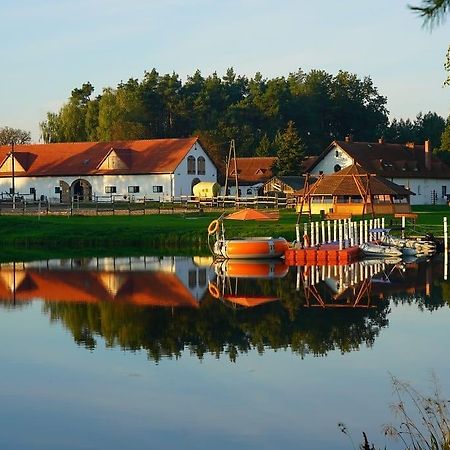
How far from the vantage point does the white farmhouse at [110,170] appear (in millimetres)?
93000

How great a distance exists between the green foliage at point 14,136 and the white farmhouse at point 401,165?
59207 mm

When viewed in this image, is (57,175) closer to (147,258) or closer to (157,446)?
(147,258)

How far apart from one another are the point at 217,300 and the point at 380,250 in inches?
705

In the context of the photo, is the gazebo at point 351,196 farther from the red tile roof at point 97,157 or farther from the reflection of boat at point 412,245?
the red tile roof at point 97,157

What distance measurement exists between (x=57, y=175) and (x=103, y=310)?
206ft

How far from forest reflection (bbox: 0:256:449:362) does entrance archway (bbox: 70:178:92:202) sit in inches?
1683

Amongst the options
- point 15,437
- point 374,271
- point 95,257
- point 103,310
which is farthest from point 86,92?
point 15,437

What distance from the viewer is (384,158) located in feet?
330

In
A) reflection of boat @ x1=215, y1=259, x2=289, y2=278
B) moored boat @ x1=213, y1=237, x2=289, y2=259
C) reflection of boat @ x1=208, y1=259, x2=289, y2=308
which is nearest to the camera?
reflection of boat @ x1=208, y1=259, x2=289, y2=308

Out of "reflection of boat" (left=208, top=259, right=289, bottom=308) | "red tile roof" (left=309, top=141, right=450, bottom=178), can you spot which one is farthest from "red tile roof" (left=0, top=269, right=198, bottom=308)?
"red tile roof" (left=309, top=141, right=450, bottom=178)

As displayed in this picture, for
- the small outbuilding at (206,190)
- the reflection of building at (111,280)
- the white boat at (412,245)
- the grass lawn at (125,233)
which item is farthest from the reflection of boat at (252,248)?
the small outbuilding at (206,190)

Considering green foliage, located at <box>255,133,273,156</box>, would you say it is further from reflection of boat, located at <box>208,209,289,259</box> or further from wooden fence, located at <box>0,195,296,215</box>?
reflection of boat, located at <box>208,209,289,259</box>

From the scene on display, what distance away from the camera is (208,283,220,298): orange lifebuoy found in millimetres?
37694

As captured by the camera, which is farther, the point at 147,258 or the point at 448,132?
the point at 448,132
